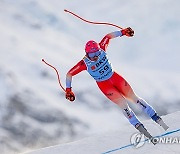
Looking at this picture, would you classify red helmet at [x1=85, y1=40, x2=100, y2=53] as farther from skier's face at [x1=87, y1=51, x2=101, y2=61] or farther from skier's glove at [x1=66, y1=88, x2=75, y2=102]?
skier's glove at [x1=66, y1=88, x2=75, y2=102]

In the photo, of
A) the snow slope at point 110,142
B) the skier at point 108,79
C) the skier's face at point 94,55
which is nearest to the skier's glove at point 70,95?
the skier at point 108,79

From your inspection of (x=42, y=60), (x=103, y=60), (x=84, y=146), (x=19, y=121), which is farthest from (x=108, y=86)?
(x=19, y=121)

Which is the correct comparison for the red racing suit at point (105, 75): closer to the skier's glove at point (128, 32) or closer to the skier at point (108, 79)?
the skier at point (108, 79)

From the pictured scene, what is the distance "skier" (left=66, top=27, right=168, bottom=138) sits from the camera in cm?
1130

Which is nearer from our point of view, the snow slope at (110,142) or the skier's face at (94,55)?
the skier's face at (94,55)

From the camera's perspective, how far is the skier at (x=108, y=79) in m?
11.3

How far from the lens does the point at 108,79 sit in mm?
11531

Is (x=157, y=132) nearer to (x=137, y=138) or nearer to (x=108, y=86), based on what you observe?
(x=137, y=138)

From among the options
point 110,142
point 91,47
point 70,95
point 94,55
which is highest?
point 91,47

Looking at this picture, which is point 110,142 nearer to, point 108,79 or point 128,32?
point 108,79

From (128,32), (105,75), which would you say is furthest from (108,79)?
(128,32)

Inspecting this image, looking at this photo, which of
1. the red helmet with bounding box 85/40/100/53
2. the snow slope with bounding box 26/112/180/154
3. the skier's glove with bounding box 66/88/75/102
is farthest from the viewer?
the snow slope with bounding box 26/112/180/154

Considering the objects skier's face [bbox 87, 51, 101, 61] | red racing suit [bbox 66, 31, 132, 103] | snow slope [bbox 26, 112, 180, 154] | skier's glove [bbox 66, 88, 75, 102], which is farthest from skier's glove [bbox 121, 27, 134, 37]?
snow slope [bbox 26, 112, 180, 154]

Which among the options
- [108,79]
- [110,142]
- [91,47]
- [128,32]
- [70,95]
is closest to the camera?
[70,95]
